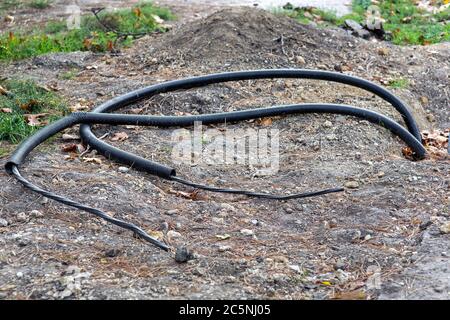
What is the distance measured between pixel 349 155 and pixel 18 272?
255 cm

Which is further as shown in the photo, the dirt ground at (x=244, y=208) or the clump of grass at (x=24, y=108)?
the clump of grass at (x=24, y=108)

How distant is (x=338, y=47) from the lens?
7.51 metres

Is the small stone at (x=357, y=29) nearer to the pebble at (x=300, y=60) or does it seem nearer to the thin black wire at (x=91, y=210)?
the pebble at (x=300, y=60)

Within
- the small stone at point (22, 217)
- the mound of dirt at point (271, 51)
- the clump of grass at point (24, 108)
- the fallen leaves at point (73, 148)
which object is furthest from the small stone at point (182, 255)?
the mound of dirt at point (271, 51)

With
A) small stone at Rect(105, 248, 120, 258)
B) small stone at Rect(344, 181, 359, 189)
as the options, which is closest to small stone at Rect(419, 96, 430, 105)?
small stone at Rect(344, 181, 359, 189)

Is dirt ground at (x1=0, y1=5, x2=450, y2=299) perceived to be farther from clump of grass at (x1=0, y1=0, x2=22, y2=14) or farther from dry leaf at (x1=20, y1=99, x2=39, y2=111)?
clump of grass at (x1=0, y1=0, x2=22, y2=14)

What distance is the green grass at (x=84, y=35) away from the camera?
7.81 m

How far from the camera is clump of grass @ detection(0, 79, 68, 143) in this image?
5.51 m

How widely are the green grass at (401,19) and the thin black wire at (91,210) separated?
503 cm

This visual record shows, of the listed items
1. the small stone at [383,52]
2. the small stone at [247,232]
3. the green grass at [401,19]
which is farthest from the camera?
the green grass at [401,19]

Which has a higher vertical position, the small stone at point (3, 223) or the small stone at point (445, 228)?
the small stone at point (445, 228)

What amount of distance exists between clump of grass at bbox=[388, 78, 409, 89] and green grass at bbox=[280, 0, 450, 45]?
1.59 metres

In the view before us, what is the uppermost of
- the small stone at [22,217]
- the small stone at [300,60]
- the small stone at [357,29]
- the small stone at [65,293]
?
the small stone at [357,29]

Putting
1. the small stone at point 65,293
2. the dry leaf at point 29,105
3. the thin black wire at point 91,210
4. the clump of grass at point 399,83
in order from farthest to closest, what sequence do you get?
the clump of grass at point 399,83 < the dry leaf at point 29,105 < the thin black wire at point 91,210 < the small stone at point 65,293
